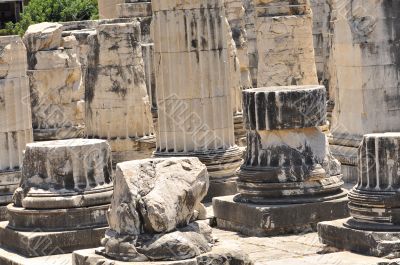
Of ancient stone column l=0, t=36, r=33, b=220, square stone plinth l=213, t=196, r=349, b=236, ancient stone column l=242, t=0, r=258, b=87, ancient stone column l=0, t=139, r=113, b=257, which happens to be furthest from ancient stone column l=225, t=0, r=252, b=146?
ancient stone column l=0, t=139, r=113, b=257

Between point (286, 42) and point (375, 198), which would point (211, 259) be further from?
point (286, 42)

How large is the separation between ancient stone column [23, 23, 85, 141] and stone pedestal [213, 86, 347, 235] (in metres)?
10.9

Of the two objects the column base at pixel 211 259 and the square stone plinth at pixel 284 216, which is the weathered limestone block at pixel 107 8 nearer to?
the square stone plinth at pixel 284 216

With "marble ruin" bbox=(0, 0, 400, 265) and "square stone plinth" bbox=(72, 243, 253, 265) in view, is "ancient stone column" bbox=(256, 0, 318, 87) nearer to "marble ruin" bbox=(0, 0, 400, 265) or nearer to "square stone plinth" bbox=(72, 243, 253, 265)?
"marble ruin" bbox=(0, 0, 400, 265)

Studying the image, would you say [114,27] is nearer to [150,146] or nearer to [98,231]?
[150,146]

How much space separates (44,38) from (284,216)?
40.9 feet

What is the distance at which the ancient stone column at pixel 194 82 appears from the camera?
1972 centimetres

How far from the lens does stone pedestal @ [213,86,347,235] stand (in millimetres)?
17203

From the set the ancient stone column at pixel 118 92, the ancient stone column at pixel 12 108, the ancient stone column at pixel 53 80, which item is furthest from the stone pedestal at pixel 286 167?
the ancient stone column at pixel 53 80

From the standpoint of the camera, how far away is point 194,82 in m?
19.8

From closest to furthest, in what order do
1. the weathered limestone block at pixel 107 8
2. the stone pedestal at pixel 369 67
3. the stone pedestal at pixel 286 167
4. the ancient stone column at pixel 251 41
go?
the stone pedestal at pixel 286 167 → the stone pedestal at pixel 369 67 → the ancient stone column at pixel 251 41 → the weathered limestone block at pixel 107 8

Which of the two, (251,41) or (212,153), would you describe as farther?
(251,41)

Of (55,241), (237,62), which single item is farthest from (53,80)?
(55,241)

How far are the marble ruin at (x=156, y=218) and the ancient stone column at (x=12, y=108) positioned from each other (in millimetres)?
6100
